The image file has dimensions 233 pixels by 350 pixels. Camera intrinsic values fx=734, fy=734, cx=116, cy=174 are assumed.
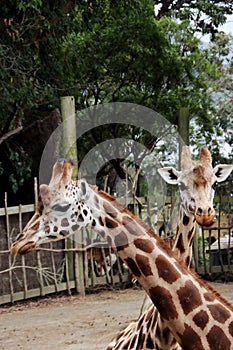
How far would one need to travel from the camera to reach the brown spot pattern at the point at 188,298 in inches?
120

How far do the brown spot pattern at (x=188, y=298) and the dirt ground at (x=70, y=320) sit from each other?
11.2 ft

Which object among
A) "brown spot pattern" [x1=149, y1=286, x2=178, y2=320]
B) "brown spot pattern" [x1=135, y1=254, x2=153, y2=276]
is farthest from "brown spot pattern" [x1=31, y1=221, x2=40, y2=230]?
"brown spot pattern" [x1=149, y1=286, x2=178, y2=320]

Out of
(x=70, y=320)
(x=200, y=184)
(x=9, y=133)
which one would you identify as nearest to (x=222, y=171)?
(x=200, y=184)

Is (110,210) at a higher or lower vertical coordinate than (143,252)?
higher

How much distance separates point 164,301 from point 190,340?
0.63 feet

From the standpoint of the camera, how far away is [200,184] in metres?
4.44

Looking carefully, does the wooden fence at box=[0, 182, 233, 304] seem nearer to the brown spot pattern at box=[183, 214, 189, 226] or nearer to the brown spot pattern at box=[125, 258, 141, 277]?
the brown spot pattern at box=[183, 214, 189, 226]

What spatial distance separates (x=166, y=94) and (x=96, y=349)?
16.1ft

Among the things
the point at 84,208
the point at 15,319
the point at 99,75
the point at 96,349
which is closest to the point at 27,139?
the point at 99,75

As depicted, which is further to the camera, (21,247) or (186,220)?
(186,220)

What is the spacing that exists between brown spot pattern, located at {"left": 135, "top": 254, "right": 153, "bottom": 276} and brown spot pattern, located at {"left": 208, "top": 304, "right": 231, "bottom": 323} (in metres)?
0.29

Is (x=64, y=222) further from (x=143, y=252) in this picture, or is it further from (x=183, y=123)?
(x=183, y=123)

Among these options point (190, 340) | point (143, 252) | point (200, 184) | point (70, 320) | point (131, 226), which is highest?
point (200, 184)

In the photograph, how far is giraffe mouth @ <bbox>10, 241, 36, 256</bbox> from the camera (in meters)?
3.16
